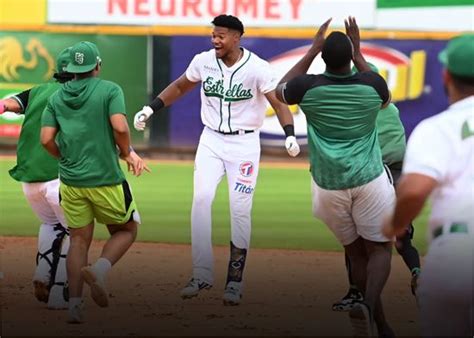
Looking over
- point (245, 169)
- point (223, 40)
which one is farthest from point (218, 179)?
point (223, 40)

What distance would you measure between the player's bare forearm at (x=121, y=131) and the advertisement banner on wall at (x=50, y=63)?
1520cm

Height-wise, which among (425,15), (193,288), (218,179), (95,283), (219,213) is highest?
(425,15)

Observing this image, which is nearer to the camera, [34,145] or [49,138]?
[49,138]

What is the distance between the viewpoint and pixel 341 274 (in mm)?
10047

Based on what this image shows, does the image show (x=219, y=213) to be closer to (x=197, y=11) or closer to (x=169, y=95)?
(x=169, y=95)

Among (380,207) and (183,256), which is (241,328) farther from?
(183,256)

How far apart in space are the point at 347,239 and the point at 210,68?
2.24 m

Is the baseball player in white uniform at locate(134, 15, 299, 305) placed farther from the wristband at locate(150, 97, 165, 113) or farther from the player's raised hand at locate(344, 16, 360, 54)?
the player's raised hand at locate(344, 16, 360, 54)

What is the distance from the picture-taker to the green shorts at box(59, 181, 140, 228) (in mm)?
7656

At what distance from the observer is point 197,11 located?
24.6 m

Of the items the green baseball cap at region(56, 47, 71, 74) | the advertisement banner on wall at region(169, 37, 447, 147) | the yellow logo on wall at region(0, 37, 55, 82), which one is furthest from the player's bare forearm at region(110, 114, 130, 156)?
the yellow logo on wall at region(0, 37, 55, 82)

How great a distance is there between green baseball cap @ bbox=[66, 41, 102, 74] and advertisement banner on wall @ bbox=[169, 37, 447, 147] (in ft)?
48.0

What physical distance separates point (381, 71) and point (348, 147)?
51.5 feet

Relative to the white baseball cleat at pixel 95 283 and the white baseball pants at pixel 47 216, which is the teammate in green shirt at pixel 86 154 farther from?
the white baseball pants at pixel 47 216
